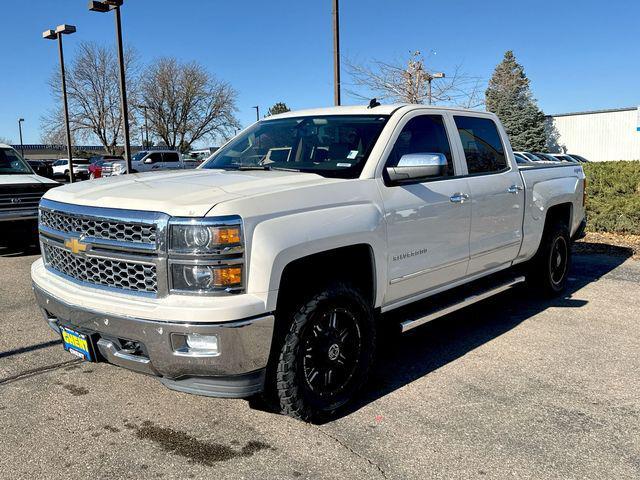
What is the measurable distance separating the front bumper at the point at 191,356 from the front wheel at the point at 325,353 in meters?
0.22

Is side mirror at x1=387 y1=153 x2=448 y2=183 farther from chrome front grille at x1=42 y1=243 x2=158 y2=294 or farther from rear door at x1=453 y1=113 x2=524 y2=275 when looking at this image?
chrome front grille at x1=42 y1=243 x2=158 y2=294

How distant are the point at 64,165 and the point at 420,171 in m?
49.1

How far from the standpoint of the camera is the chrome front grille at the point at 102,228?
10.3ft

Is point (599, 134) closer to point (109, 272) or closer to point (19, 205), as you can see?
point (19, 205)

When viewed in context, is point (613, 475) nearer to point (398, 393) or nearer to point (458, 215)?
point (398, 393)

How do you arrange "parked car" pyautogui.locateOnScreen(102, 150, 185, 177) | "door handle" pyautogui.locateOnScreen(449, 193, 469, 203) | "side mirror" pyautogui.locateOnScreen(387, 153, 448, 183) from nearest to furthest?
"side mirror" pyautogui.locateOnScreen(387, 153, 448, 183), "door handle" pyautogui.locateOnScreen(449, 193, 469, 203), "parked car" pyautogui.locateOnScreen(102, 150, 185, 177)

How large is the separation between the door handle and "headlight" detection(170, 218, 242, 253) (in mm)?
2092

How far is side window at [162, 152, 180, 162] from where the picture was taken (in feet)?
101

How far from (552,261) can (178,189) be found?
4603 millimetres

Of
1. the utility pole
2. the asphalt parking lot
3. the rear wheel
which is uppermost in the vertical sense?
the utility pole

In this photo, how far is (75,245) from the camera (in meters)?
3.46

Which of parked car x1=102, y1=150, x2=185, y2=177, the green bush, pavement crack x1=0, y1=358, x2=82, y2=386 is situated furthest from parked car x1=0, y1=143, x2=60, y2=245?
parked car x1=102, y1=150, x2=185, y2=177

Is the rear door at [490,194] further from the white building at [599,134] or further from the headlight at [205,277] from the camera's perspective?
the white building at [599,134]

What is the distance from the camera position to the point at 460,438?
11.2ft
